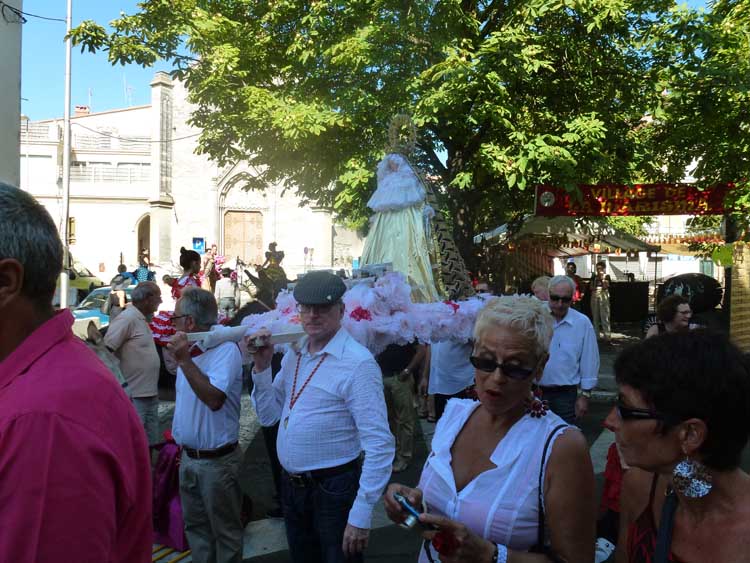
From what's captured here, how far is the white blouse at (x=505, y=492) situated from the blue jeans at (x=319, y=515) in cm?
91

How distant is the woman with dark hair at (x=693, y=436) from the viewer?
67.2 inches

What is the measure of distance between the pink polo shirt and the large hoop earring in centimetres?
136

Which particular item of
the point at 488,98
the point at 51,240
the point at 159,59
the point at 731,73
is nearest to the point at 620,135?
the point at 731,73

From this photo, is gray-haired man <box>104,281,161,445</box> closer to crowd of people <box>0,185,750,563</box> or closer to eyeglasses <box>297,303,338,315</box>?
crowd of people <box>0,185,750,563</box>

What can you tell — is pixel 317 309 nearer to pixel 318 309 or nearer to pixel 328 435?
pixel 318 309

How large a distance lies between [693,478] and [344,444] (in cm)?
175

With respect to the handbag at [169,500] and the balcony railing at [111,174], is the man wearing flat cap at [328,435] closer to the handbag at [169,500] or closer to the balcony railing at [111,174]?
the handbag at [169,500]

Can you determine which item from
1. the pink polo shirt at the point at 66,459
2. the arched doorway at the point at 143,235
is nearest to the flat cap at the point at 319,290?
the pink polo shirt at the point at 66,459

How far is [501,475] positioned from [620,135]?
11.3 meters

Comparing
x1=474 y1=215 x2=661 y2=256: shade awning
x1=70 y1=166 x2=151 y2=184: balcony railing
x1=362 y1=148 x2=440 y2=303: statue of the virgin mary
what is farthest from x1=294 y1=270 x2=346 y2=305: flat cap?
x1=70 y1=166 x2=151 y2=184: balcony railing

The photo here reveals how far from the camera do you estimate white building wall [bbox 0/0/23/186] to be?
30.0 ft

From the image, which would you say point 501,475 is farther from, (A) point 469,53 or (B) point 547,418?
(A) point 469,53

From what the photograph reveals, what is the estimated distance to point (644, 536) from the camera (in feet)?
6.23

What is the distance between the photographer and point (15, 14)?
9242 mm
